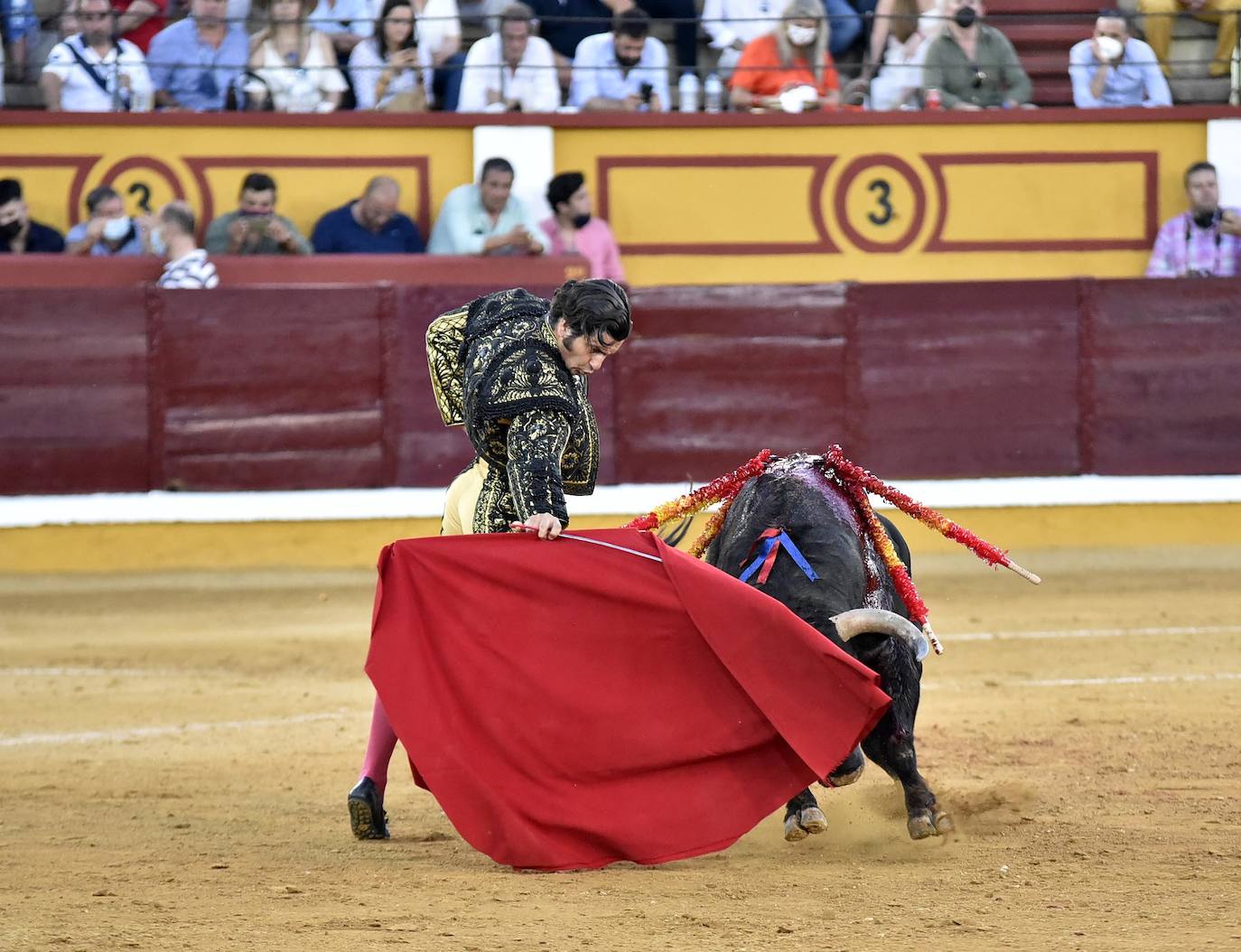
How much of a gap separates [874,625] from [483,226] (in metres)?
5.15

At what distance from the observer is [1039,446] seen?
898cm

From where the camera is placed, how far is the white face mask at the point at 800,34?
8930 mm

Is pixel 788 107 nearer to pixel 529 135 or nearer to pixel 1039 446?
pixel 529 135

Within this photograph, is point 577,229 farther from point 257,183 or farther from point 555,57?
point 257,183

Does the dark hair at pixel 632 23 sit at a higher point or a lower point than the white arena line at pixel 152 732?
higher

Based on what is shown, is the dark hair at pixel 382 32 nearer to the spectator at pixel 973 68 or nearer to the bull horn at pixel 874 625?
the spectator at pixel 973 68

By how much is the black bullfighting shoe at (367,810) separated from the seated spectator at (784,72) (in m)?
5.74

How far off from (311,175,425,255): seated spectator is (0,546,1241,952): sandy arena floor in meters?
2.00

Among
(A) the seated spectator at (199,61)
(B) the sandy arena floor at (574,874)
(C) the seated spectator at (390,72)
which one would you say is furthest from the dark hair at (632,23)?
(B) the sandy arena floor at (574,874)

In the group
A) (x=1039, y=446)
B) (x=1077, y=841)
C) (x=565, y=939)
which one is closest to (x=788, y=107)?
(x=1039, y=446)

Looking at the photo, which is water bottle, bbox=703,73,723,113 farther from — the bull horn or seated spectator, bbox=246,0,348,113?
the bull horn

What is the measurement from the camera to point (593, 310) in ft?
11.6

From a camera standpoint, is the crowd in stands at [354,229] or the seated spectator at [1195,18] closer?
the crowd in stands at [354,229]

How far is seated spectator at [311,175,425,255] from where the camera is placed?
8.60 m
